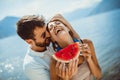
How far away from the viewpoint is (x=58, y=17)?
2.17 metres

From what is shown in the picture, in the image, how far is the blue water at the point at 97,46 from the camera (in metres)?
2.21

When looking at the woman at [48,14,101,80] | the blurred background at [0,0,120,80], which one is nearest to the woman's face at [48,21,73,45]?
the woman at [48,14,101,80]

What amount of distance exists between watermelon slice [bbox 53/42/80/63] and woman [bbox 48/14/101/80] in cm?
3

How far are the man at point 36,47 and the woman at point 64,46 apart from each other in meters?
0.04

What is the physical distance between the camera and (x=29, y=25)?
2.01 m

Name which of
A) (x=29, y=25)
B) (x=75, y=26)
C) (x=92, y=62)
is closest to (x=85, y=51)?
(x=92, y=62)

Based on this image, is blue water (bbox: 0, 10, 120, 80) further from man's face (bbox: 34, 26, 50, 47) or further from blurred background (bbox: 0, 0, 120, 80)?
man's face (bbox: 34, 26, 50, 47)

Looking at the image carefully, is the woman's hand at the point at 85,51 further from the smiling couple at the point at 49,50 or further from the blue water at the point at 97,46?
the blue water at the point at 97,46

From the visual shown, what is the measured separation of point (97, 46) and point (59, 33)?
1.35 feet

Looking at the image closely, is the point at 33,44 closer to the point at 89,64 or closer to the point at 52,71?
Result: the point at 52,71

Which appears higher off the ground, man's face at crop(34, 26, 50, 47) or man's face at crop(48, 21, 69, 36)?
man's face at crop(48, 21, 69, 36)

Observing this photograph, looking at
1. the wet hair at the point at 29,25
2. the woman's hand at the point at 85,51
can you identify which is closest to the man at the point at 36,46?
the wet hair at the point at 29,25

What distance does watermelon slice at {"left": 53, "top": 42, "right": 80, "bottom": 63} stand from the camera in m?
2.01

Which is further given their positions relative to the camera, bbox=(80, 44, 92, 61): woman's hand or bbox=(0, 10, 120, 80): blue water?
bbox=(0, 10, 120, 80): blue water
